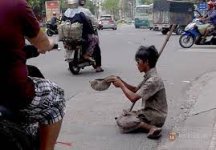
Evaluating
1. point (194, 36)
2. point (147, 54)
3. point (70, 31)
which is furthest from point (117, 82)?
point (194, 36)

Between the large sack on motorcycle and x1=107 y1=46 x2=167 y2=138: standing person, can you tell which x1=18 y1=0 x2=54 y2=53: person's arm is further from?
the large sack on motorcycle

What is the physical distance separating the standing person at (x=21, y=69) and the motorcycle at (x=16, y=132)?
0.05m

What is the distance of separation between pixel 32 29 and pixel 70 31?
8033 millimetres

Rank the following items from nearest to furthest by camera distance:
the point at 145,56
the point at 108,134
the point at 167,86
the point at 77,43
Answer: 1. the point at 145,56
2. the point at 108,134
3. the point at 167,86
4. the point at 77,43

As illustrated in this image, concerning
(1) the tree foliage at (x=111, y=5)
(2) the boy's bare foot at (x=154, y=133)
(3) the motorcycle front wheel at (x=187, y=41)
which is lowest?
(1) the tree foliage at (x=111, y=5)

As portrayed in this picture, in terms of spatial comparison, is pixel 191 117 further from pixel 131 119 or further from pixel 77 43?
pixel 77 43

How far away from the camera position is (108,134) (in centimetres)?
618

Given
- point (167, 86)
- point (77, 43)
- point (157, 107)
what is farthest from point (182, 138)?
point (77, 43)

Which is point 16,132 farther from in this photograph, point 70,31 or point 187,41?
point 187,41

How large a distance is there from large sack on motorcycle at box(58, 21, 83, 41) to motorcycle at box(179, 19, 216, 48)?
27.3ft

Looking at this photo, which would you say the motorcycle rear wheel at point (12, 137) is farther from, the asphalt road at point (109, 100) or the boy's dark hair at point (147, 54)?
the boy's dark hair at point (147, 54)

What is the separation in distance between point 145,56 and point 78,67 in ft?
19.3

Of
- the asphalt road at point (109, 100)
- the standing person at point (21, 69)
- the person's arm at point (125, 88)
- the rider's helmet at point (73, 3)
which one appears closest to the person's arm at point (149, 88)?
the person's arm at point (125, 88)

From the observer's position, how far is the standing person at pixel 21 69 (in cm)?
300
